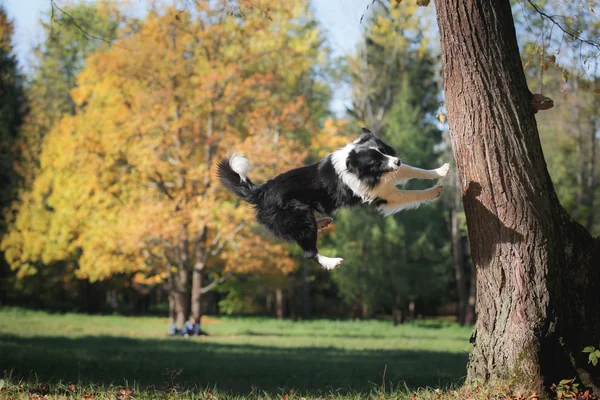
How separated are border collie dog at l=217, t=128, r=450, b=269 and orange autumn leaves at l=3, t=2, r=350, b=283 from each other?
12.7 meters

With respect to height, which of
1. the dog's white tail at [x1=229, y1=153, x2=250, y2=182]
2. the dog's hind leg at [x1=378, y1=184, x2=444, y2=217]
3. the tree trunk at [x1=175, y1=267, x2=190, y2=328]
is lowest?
the tree trunk at [x1=175, y1=267, x2=190, y2=328]

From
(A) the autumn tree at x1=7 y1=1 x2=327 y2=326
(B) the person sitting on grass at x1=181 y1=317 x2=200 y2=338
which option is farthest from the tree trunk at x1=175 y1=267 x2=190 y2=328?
(B) the person sitting on grass at x1=181 y1=317 x2=200 y2=338

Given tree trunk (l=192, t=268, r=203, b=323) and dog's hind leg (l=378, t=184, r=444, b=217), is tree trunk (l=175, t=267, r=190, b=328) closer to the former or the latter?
tree trunk (l=192, t=268, r=203, b=323)

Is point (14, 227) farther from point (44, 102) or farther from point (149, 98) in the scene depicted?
point (149, 98)

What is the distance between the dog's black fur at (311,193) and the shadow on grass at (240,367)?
5.67ft

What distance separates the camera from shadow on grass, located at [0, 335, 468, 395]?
7.46 m

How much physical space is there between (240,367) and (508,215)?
616 cm

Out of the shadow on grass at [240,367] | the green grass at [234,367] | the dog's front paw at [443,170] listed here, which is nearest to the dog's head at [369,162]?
the dog's front paw at [443,170]

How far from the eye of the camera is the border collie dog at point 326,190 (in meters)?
5.30

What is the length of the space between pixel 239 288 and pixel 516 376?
2661cm

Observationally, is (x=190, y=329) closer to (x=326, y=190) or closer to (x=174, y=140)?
(x=174, y=140)

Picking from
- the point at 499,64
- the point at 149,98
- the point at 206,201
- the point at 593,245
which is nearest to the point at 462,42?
the point at 499,64

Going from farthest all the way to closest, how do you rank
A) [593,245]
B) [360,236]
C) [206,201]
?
[360,236] → [206,201] → [593,245]

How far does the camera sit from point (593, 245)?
5172 millimetres
